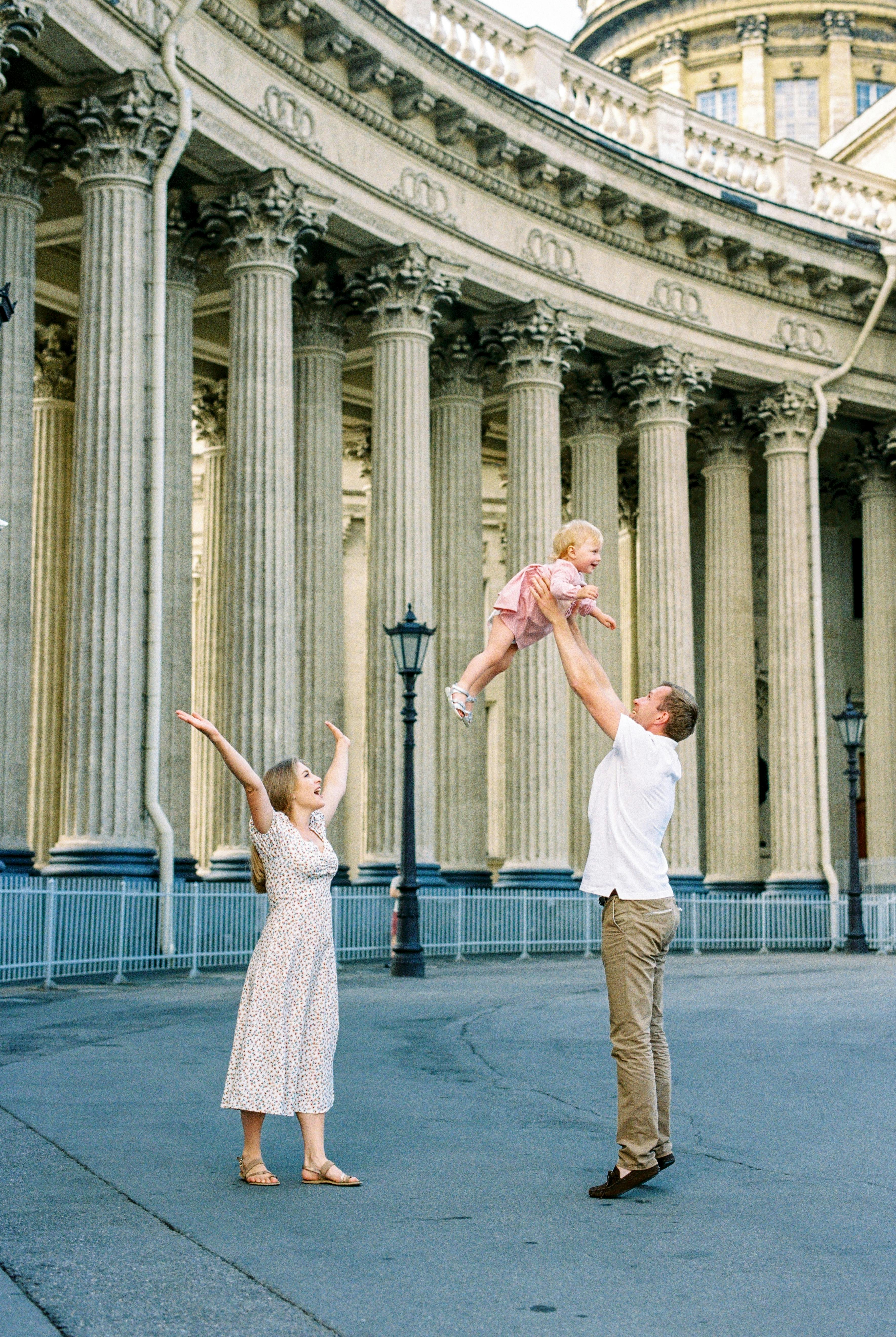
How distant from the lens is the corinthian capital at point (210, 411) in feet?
109

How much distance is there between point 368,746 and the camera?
28.4m

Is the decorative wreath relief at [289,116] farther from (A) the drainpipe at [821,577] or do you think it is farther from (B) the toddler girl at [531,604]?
(B) the toddler girl at [531,604]

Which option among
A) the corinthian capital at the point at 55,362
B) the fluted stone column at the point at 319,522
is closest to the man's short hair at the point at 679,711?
the fluted stone column at the point at 319,522

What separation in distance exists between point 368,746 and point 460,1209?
21156mm

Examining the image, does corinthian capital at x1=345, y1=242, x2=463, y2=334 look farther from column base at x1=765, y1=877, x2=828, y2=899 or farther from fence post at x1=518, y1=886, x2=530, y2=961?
column base at x1=765, y1=877, x2=828, y2=899

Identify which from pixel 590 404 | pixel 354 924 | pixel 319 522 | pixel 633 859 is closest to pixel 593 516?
pixel 590 404

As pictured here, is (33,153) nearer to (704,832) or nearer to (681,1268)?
(681,1268)

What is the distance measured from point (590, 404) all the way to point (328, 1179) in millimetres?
28613

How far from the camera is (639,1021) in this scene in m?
7.93

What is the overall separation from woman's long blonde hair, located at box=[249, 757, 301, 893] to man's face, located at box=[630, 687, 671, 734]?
1647mm

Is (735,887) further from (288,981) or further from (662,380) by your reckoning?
(288,981)

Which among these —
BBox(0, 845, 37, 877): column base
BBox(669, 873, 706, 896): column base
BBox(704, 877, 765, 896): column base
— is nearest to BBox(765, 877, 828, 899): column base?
BBox(704, 877, 765, 896): column base

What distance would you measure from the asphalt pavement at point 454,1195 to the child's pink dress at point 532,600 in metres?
2.55

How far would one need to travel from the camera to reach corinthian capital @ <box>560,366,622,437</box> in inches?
1380
